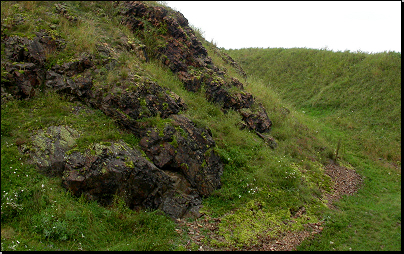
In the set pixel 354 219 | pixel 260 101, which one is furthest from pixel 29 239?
pixel 260 101

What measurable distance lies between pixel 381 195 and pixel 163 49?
32.1 ft

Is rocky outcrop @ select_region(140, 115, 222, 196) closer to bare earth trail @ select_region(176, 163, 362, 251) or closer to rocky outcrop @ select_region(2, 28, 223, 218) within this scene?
rocky outcrop @ select_region(2, 28, 223, 218)

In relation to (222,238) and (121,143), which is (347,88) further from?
(121,143)

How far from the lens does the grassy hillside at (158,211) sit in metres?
5.58

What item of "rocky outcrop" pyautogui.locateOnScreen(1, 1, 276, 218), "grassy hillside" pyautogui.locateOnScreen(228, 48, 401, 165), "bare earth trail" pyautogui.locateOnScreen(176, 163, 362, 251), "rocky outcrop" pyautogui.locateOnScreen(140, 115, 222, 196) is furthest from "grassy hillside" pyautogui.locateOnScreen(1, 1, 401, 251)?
"grassy hillside" pyautogui.locateOnScreen(228, 48, 401, 165)

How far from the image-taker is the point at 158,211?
22.0 ft

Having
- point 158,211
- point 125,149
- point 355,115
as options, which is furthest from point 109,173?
point 355,115

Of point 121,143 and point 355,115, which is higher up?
point 355,115

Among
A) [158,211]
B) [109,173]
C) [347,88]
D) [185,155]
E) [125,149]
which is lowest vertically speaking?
[158,211]

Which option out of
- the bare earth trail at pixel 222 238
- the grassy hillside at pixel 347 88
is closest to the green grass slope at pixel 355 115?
the grassy hillside at pixel 347 88

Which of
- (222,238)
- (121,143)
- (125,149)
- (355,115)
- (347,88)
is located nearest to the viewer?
(222,238)

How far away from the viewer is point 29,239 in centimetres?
500

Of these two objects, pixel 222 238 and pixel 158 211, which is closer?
pixel 222 238

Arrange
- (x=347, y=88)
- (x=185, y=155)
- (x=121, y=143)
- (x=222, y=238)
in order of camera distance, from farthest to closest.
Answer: (x=347, y=88) → (x=185, y=155) → (x=121, y=143) → (x=222, y=238)
